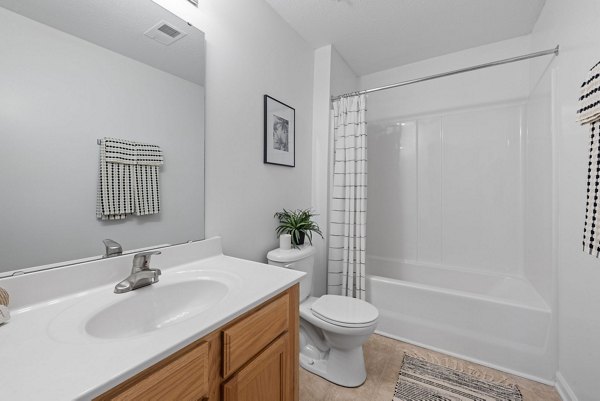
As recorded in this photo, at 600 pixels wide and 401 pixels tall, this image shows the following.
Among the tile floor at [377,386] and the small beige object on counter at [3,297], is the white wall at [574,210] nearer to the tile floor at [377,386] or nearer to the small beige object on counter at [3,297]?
the tile floor at [377,386]

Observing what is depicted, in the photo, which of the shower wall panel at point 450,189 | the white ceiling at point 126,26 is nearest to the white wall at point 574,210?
the shower wall panel at point 450,189

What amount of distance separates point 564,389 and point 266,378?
175cm

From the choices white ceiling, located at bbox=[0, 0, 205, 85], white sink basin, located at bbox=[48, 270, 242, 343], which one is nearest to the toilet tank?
white sink basin, located at bbox=[48, 270, 242, 343]

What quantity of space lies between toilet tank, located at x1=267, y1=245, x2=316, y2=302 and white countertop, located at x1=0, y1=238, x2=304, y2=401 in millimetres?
461

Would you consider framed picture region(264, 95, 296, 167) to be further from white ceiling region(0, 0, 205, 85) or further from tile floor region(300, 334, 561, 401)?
tile floor region(300, 334, 561, 401)

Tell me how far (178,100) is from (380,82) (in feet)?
7.56

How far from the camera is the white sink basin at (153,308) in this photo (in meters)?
0.80

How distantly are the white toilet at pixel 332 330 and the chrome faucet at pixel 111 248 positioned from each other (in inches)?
33.4

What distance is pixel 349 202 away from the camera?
7.05ft

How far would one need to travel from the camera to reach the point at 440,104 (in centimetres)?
252

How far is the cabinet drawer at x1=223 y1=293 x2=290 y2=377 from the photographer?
754 mm

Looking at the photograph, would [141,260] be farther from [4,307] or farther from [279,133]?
[279,133]

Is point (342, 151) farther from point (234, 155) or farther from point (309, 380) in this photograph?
point (309, 380)

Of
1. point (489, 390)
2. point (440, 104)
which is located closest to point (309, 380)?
point (489, 390)
